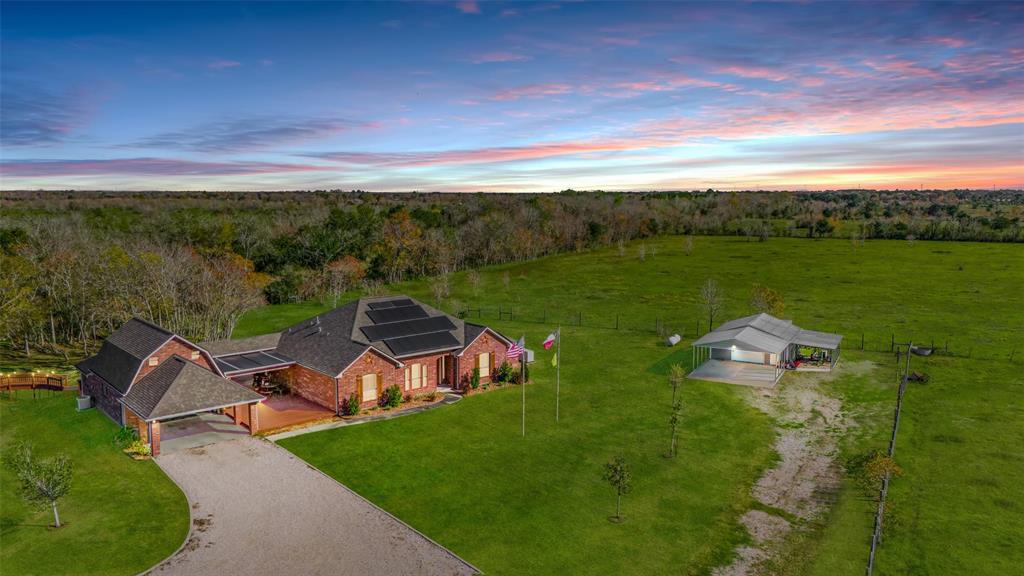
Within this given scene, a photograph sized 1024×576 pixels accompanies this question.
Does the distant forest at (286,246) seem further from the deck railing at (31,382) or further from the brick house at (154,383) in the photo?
the brick house at (154,383)

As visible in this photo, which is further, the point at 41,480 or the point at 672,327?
the point at 672,327

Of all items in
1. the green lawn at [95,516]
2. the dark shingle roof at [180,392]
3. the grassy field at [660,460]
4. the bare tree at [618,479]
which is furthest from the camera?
the dark shingle roof at [180,392]

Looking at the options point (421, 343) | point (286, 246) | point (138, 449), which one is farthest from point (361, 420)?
point (286, 246)

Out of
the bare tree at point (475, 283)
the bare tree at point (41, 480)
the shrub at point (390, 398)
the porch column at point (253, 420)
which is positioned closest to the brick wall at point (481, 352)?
the shrub at point (390, 398)

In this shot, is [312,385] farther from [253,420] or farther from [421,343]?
[421,343]

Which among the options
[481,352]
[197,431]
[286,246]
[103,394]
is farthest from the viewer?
[286,246]

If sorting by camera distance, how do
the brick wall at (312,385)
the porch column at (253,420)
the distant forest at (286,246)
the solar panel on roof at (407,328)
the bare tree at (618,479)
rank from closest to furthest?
the bare tree at (618,479), the porch column at (253,420), the brick wall at (312,385), the solar panel on roof at (407,328), the distant forest at (286,246)
